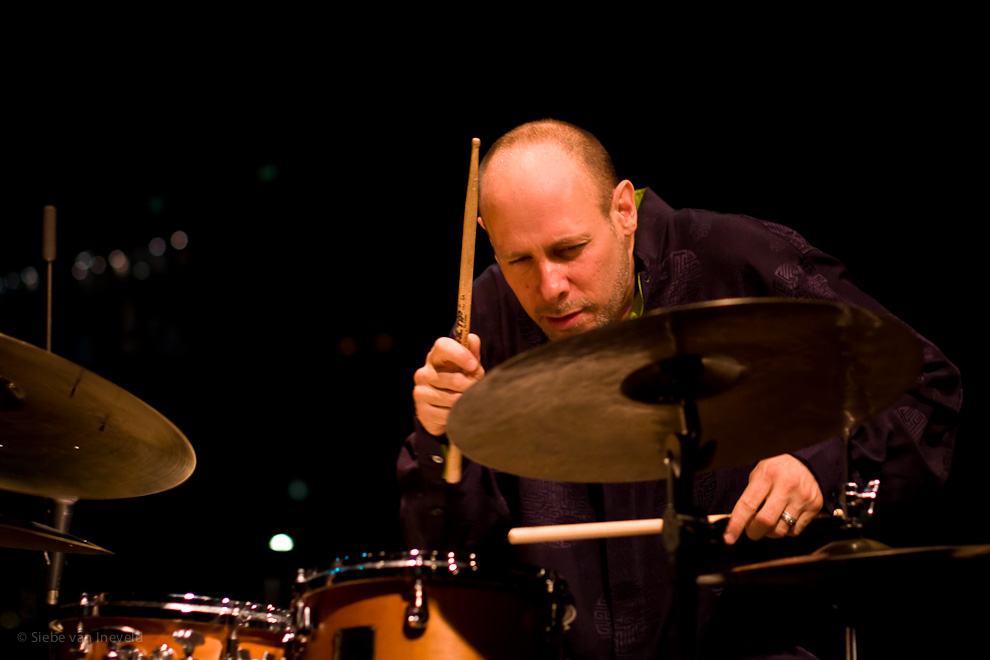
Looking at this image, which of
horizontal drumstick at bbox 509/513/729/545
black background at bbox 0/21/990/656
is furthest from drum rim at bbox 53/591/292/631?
black background at bbox 0/21/990/656

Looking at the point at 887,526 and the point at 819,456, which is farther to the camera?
the point at 887,526

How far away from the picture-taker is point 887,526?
2098mm

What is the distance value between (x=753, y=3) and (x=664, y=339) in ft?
5.61

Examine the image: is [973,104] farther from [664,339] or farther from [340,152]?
[340,152]

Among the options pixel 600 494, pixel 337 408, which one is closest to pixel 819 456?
pixel 600 494

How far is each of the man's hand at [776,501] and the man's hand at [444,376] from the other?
481 millimetres

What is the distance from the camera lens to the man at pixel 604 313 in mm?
1873

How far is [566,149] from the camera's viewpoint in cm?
207

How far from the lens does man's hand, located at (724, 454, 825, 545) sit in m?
1.49

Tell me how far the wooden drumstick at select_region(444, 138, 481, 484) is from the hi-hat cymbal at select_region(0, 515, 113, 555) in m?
0.72

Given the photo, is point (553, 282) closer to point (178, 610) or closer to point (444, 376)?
point (444, 376)

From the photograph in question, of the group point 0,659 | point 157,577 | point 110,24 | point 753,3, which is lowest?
point 0,659

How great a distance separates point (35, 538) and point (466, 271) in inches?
36.8

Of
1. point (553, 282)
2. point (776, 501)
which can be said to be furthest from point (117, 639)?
point (776, 501)
